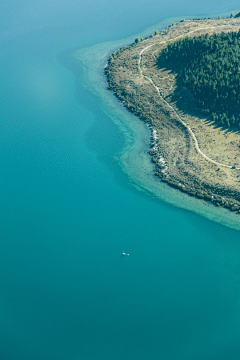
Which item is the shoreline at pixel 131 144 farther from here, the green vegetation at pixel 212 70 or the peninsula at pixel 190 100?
the green vegetation at pixel 212 70

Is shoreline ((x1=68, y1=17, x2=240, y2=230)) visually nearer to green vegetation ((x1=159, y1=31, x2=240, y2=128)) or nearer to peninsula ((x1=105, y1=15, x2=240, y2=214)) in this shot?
peninsula ((x1=105, y1=15, x2=240, y2=214))

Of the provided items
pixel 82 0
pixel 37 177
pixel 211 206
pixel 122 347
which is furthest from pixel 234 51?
pixel 82 0

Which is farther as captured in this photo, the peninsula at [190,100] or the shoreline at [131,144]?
the peninsula at [190,100]

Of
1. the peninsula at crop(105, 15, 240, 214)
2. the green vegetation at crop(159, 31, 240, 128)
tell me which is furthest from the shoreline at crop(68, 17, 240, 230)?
the green vegetation at crop(159, 31, 240, 128)

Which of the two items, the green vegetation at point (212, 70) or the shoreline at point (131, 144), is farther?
the green vegetation at point (212, 70)

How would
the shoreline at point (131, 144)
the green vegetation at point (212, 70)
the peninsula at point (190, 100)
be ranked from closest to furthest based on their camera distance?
1. the shoreline at point (131, 144)
2. the peninsula at point (190, 100)
3. the green vegetation at point (212, 70)

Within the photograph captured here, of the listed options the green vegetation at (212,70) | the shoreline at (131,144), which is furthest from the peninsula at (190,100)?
the shoreline at (131,144)

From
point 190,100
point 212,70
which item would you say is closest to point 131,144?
point 190,100

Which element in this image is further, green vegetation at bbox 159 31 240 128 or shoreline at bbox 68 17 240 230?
green vegetation at bbox 159 31 240 128

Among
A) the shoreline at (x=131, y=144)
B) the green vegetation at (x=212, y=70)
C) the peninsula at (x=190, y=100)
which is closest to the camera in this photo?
the shoreline at (x=131, y=144)
